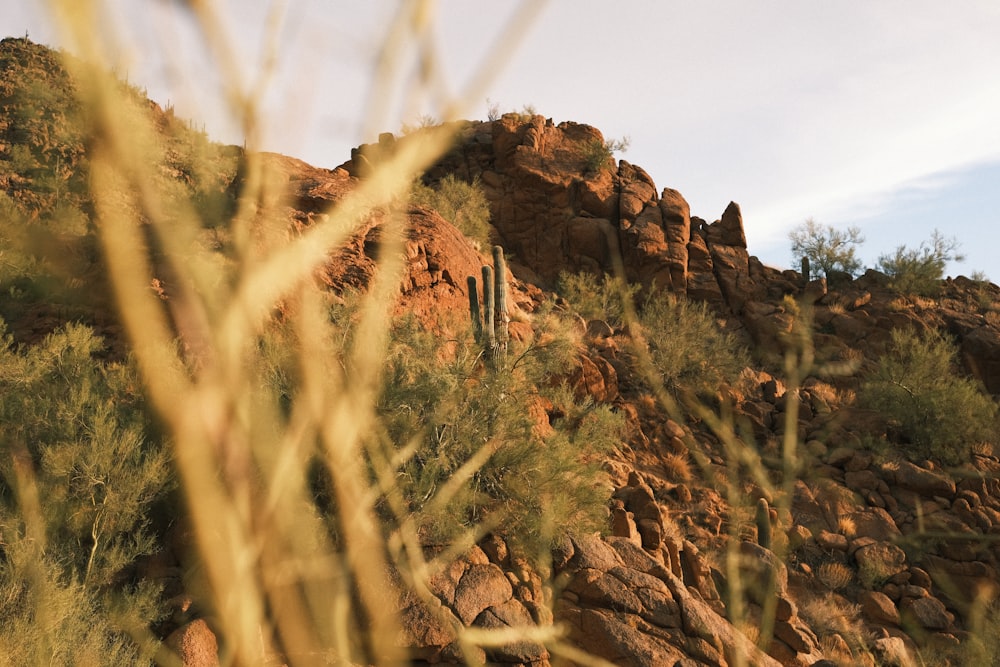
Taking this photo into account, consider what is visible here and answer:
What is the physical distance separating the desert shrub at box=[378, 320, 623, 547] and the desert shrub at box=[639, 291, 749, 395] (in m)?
7.84

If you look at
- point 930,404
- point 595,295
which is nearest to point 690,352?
point 595,295

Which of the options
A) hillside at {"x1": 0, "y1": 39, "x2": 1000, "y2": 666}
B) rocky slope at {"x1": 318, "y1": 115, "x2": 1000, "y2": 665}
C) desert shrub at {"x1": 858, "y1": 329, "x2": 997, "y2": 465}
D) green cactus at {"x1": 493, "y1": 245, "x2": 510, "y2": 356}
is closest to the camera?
hillside at {"x1": 0, "y1": 39, "x2": 1000, "y2": 666}

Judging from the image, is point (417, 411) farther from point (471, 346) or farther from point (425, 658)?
point (425, 658)

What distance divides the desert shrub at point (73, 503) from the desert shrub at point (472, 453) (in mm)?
2480

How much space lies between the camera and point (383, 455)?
7.25 metres

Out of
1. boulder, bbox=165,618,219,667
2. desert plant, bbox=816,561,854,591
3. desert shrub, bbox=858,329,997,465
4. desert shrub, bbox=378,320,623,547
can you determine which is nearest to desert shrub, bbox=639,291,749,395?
desert shrub, bbox=858,329,997,465

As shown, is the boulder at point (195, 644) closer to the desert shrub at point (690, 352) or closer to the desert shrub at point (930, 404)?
the desert shrub at point (690, 352)

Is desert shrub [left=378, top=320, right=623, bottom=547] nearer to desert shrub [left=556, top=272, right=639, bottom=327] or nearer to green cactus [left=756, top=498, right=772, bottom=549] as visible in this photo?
green cactus [left=756, top=498, right=772, bottom=549]

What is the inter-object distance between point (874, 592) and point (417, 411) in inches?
337

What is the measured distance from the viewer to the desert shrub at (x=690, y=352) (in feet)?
55.7

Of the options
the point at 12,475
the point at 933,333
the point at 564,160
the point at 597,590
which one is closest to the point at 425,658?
the point at 597,590

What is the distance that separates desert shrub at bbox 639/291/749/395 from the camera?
16984mm

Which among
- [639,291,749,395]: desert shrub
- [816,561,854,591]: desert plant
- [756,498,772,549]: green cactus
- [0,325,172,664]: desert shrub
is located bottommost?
[816,561,854,591]: desert plant

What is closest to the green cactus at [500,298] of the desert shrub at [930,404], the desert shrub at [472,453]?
the desert shrub at [472,453]
